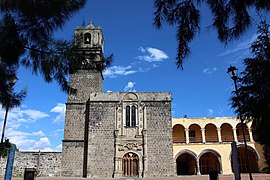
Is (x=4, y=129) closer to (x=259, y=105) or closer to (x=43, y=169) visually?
(x=43, y=169)

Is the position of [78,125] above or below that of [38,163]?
above

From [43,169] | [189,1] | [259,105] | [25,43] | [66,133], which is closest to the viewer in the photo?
[189,1]

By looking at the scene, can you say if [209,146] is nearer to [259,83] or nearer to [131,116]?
[131,116]

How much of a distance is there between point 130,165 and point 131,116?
4275 mm

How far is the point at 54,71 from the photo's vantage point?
597 cm

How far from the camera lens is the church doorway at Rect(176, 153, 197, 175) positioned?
2794 centimetres

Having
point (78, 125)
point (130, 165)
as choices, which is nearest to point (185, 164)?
point (130, 165)

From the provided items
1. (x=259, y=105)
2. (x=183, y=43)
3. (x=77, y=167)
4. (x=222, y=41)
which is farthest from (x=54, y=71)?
(x=77, y=167)

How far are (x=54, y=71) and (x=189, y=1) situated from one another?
3.62 metres

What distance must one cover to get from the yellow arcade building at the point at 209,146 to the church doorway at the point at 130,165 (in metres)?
5.62

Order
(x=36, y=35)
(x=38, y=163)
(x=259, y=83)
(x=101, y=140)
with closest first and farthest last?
(x=36, y=35), (x=259, y=83), (x=38, y=163), (x=101, y=140)

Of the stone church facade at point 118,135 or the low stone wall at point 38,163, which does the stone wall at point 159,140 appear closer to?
the stone church facade at point 118,135

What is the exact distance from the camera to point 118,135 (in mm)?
22234

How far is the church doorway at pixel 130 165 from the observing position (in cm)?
2138
